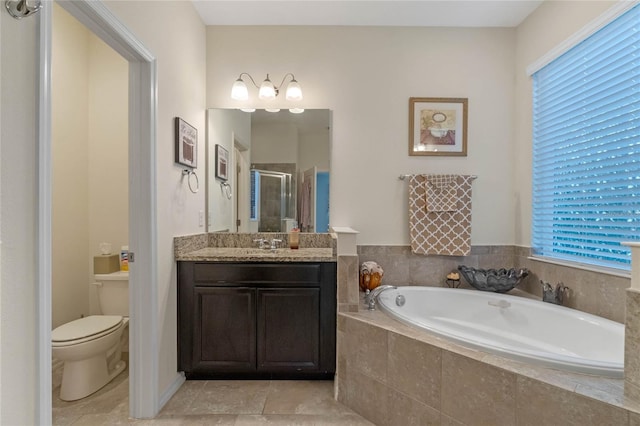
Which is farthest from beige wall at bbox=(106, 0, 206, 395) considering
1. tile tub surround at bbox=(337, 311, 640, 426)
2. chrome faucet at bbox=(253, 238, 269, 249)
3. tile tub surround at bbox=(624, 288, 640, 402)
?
tile tub surround at bbox=(624, 288, 640, 402)

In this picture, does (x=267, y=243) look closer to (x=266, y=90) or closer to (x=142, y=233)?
(x=142, y=233)

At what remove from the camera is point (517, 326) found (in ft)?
6.79

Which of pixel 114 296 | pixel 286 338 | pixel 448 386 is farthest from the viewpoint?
pixel 114 296

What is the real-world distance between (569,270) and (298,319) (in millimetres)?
1795

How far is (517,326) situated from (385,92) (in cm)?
202

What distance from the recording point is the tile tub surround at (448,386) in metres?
1.07

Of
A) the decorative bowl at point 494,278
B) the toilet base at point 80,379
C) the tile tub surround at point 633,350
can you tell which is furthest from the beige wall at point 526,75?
the toilet base at point 80,379

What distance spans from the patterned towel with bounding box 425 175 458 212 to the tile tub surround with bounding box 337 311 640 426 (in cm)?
109

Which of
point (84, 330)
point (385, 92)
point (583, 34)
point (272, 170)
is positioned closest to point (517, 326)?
point (583, 34)

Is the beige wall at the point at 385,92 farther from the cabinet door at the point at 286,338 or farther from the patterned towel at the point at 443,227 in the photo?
the cabinet door at the point at 286,338

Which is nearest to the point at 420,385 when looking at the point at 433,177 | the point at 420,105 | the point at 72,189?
the point at 433,177

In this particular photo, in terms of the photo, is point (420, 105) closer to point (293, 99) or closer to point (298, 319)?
point (293, 99)

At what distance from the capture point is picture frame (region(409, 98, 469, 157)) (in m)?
2.55

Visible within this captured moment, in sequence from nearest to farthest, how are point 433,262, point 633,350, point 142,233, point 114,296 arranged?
point 633,350 < point 142,233 < point 114,296 < point 433,262
